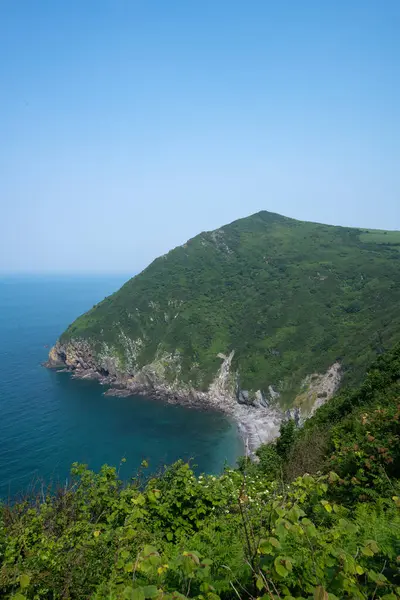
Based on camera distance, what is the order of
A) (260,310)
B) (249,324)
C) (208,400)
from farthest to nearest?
(260,310) < (249,324) < (208,400)

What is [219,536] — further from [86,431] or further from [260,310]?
[260,310]

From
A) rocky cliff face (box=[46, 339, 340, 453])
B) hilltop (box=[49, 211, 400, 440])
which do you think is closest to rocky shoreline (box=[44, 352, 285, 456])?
rocky cliff face (box=[46, 339, 340, 453])

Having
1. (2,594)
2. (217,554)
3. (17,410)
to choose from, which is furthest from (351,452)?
(17,410)

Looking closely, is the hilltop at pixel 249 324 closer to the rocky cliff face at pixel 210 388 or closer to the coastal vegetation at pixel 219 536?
the rocky cliff face at pixel 210 388

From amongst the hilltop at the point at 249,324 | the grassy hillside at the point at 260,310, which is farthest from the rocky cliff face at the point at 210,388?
the grassy hillside at the point at 260,310

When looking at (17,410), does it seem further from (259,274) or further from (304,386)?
(259,274)

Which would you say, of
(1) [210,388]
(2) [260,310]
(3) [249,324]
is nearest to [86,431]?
(1) [210,388]

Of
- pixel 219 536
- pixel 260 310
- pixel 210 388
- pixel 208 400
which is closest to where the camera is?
pixel 219 536
